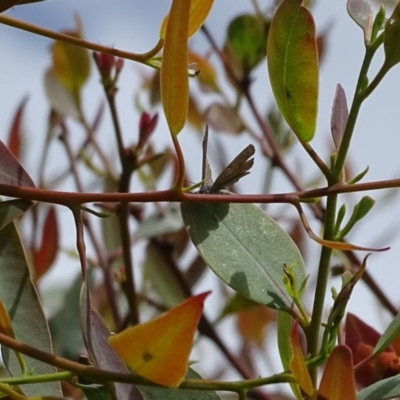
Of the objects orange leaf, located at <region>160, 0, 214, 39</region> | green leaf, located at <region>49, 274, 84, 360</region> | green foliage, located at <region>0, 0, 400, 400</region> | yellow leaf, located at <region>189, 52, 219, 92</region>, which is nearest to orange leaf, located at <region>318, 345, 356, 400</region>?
green foliage, located at <region>0, 0, 400, 400</region>

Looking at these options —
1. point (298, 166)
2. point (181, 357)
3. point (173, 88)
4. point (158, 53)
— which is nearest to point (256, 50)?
point (298, 166)

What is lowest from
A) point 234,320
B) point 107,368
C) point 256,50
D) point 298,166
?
point 234,320

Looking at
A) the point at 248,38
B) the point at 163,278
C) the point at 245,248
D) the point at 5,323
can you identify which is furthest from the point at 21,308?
the point at 248,38

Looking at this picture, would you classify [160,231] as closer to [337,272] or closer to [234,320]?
[337,272]

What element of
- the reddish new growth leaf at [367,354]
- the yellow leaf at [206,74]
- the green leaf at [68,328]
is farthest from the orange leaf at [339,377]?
the yellow leaf at [206,74]

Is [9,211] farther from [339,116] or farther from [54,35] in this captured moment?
[339,116]

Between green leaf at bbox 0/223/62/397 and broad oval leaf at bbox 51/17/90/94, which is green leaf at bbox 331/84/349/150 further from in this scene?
broad oval leaf at bbox 51/17/90/94

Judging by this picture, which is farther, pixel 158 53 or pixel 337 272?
pixel 337 272
